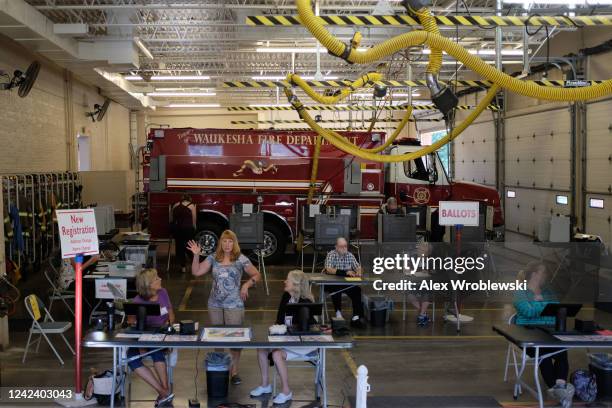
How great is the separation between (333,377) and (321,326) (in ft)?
3.77

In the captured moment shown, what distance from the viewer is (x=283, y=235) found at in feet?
52.5

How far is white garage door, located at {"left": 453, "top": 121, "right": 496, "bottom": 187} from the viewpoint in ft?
69.1

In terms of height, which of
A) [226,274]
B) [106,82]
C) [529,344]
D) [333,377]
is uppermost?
[106,82]

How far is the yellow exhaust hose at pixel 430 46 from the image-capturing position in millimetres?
5625

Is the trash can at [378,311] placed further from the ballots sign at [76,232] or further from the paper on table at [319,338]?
the ballots sign at [76,232]

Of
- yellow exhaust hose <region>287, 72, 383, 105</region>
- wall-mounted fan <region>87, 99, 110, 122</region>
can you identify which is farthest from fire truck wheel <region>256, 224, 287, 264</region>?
wall-mounted fan <region>87, 99, 110, 122</region>

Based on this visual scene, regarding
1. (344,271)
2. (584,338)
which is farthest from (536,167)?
(584,338)

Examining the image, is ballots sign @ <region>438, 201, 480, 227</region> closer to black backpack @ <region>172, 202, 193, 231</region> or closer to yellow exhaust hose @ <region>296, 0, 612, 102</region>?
yellow exhaust hose @ <region>296, 0, 612, 102</region>

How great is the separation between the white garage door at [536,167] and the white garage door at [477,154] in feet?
4.32

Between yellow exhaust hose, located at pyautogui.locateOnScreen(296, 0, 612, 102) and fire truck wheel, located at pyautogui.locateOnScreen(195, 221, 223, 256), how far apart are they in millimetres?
10094

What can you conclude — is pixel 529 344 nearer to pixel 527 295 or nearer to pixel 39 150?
pixel 527 295

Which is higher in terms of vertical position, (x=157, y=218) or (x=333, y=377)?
(x=157, y=218)

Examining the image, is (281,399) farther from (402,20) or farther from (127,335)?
(402,20)

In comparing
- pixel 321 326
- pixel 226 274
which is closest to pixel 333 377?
pixel 321 326
